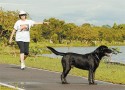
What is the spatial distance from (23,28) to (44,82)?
3.96 meters

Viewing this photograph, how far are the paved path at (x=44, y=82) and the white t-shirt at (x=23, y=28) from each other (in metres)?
A: 1.43

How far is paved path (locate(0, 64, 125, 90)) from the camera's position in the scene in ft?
38.8

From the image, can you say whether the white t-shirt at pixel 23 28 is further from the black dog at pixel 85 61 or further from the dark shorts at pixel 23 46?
the black dog at pixel 85 61

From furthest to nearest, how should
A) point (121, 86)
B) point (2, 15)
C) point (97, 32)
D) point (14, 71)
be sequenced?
1. point (97, 32)
2. point (2, 15)
3. point (14, 71)
4. point (121, 86)

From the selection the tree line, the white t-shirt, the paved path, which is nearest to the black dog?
the paved path

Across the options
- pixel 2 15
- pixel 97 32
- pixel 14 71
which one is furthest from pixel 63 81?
pixel 97 32

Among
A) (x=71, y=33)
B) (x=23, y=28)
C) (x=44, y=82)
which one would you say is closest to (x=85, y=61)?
(x=44, y=82)

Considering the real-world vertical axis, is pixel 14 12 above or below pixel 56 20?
above

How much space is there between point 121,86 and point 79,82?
142 cm

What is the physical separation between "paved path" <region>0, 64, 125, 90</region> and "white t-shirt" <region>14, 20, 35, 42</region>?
1432mm

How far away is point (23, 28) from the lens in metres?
16.4

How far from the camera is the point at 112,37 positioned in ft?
440

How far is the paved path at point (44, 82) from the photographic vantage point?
38.8 feet

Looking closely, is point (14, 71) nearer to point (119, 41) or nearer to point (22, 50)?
point (22, 50)
